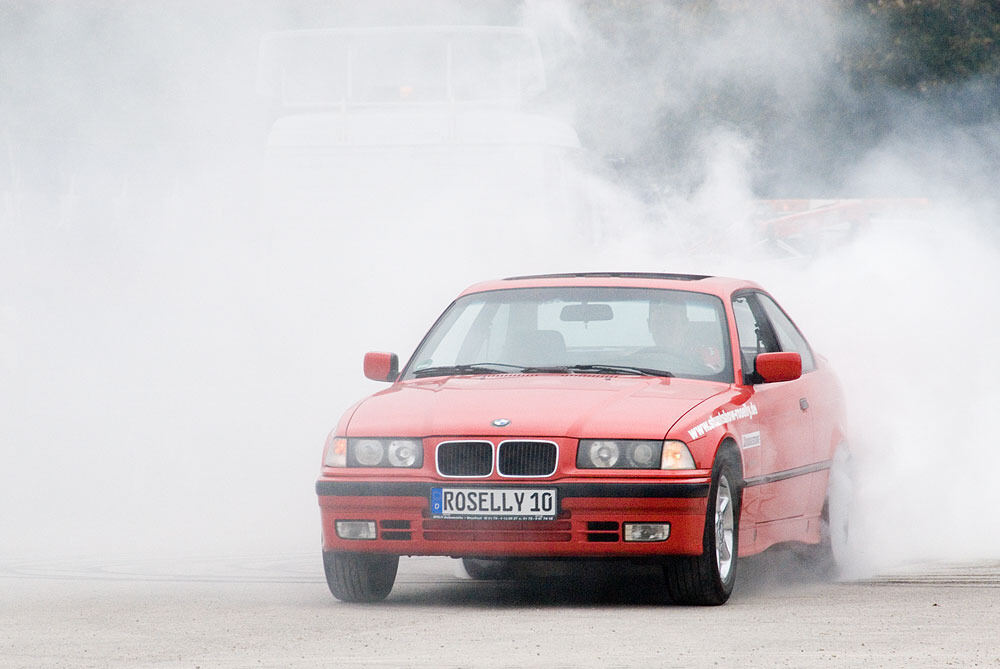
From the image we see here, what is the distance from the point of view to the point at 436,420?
Answer: 25.8ft

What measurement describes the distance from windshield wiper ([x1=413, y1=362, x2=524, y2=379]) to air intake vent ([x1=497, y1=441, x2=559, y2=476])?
36.6 inches

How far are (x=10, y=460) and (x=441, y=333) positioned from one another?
271 inches

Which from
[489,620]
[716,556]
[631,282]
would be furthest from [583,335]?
[489,620]

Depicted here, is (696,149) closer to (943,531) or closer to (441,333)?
(943,531)

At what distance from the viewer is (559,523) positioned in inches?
299

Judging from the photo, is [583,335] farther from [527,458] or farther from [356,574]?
[356,574]

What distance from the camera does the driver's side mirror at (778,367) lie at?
8.45 meters

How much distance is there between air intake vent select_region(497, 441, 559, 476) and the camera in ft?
25.1

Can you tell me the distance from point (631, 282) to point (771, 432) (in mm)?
1003

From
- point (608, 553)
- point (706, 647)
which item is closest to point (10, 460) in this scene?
point (608, 553)

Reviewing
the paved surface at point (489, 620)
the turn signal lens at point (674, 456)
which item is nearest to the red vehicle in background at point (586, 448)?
the turn signal lens at point (674, 456)

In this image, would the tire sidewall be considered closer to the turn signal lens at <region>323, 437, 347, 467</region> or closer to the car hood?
the car hood

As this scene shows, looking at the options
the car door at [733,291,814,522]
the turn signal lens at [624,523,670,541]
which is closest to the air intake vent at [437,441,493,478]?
the turn signal lens at [624,523,670,541]

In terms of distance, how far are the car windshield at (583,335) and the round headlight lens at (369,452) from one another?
0.89 meters
